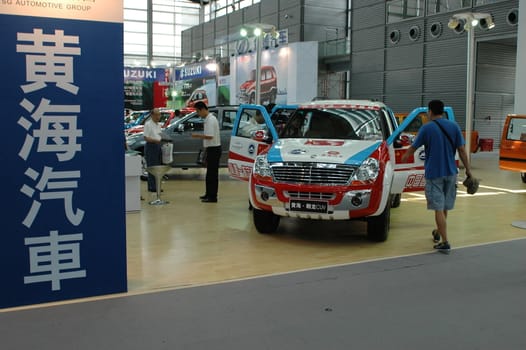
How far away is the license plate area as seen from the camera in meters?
6.79

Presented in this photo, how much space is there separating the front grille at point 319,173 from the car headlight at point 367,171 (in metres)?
0.09

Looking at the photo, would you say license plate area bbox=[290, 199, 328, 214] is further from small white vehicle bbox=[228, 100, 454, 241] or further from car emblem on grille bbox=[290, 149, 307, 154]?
car emblem on grille bbox=[290, 149, 307, 154]

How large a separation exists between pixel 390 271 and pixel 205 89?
3480 centimetres

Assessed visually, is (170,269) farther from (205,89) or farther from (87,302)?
(205,89)

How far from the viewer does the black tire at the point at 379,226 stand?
7105mm

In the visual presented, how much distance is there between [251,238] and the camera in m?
7.39

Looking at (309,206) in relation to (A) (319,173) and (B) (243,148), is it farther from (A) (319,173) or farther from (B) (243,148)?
(B) (243,148)

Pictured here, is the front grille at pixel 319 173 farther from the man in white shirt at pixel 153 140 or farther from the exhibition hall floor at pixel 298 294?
the man in white shirt at pixel 153 140

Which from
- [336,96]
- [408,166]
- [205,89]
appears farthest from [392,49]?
[408,166]

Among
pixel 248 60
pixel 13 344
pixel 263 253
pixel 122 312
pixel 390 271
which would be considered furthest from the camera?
pixel 248 60

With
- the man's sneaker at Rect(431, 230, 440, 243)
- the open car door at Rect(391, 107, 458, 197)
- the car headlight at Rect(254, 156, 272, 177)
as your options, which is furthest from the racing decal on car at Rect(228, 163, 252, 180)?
the man's sneaker at Rect(431, 230, 440, 243)

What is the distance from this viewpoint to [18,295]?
14.5ft

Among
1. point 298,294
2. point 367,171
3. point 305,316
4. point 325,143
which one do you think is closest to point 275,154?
point 325,143

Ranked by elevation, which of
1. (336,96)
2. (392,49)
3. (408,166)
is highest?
(392,49)
